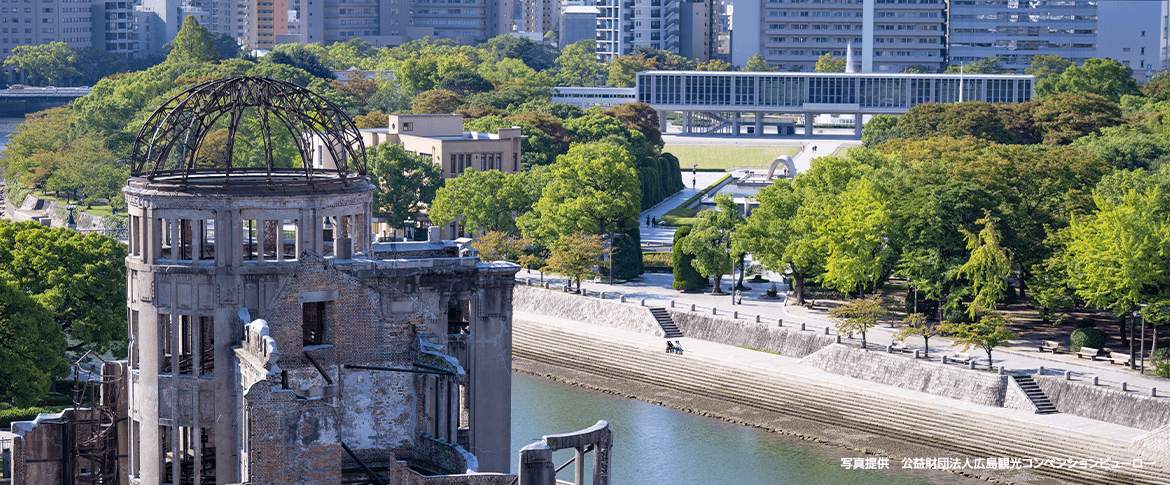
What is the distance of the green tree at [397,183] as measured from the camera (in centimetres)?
10162

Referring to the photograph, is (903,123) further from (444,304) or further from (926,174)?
(444,304)

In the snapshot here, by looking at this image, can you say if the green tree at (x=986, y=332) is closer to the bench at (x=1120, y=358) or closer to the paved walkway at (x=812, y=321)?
the paved walkway at (x=812, y=321)

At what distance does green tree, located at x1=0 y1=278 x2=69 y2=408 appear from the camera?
5744cm

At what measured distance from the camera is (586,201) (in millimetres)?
91062

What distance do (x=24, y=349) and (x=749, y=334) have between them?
33.8 metres

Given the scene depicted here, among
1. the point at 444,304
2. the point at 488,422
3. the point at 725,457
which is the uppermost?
the point at 444,304

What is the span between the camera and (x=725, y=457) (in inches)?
2500

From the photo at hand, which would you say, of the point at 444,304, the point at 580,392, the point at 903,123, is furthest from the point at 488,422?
the point at 903,123

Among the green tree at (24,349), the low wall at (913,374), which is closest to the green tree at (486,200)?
the low wall at (913,374)

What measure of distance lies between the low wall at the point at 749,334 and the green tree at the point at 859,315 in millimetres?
1095

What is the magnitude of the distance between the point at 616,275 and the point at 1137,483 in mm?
38340

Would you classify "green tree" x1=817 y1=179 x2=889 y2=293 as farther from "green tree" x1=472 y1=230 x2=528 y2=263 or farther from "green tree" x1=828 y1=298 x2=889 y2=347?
"green tree" x1=472 y1=230 x2=528 y2=263

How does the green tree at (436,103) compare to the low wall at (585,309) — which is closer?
the low wall at (585,309)

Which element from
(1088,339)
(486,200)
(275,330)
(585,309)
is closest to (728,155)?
(486,200)
